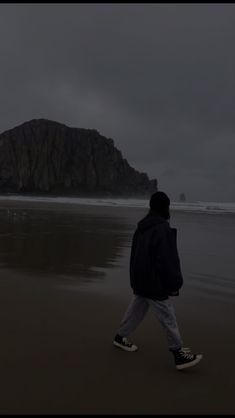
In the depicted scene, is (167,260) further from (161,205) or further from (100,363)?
(100,363)

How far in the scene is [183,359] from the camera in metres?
3.90

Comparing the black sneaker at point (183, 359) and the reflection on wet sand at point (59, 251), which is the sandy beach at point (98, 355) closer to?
the black sneaker at point (183, 359)

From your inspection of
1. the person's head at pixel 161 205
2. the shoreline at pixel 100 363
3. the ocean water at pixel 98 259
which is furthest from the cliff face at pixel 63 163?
the person's head at pixel 161 205

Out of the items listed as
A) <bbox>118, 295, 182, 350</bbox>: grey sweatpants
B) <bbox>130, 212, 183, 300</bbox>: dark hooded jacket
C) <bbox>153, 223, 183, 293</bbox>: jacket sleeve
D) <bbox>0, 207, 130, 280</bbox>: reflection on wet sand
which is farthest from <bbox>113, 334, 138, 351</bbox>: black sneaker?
<bbox>0, 207, 130, 280</bbox>: reflection on wet sand

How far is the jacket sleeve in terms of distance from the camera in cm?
384

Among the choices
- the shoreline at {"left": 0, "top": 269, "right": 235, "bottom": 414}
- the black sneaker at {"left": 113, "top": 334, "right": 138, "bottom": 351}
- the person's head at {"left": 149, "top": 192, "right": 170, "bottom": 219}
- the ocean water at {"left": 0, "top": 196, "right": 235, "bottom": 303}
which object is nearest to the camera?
the shoreline at {"left": 0, "top": 269, "right": 235, "bottom": 414}

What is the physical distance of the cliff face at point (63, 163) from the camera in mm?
102438

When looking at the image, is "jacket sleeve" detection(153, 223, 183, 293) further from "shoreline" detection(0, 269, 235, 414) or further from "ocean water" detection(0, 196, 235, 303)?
"ocean water" detection(0, 196, 235, 303)

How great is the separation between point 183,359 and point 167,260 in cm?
105

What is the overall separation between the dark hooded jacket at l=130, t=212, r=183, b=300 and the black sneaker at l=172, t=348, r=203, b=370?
1.94 ft

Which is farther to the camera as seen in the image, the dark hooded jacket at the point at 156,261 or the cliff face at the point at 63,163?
the cliff face at the point at 63,163

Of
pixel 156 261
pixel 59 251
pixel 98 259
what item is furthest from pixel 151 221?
pixel 59 251

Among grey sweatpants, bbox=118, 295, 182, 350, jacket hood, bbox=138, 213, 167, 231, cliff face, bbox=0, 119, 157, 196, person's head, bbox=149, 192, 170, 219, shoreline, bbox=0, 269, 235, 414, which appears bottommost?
shoreline, bbox=0, 269, 235, 414

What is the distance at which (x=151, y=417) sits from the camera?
3037 mm
